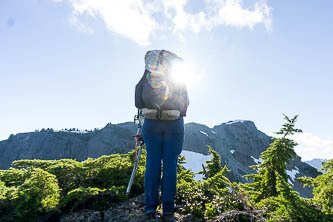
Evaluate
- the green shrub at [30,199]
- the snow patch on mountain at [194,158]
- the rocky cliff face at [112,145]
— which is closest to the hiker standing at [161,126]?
the green shrub at [30,199]

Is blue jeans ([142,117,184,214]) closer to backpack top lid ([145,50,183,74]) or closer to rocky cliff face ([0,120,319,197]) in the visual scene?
backpack top lid ([145,50,183,74])

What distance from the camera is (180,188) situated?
4660 millimetres

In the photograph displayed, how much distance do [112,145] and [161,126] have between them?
98691 mm

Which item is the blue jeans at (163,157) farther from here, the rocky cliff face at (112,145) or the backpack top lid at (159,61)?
the rocky cliff face at (112,145)

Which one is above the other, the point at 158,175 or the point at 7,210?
the point at 158,175

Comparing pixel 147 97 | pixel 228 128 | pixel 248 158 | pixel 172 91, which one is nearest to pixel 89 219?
pixel 147 97

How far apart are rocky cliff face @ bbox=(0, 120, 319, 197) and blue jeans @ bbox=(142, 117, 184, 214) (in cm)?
9360

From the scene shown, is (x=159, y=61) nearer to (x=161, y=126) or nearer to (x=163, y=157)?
(x=161, y=126)

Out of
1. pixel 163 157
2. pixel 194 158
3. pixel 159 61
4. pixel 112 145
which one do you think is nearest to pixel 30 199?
pixel 163 157

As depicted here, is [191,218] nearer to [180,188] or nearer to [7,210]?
[180,188]

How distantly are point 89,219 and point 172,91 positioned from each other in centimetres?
274

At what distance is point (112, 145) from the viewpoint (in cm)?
9794

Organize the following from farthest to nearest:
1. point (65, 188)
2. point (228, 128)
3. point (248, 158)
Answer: point (228, 128) → point (248, 158) → point (65, 188)

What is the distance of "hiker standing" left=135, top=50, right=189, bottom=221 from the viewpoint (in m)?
3.79
